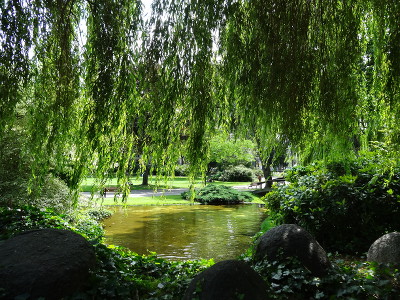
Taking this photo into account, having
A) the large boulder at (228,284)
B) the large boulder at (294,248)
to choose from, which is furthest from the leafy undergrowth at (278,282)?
the large boulder at (228,284)

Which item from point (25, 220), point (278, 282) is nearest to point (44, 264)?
point (278, 282)

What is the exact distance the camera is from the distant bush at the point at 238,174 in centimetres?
3257

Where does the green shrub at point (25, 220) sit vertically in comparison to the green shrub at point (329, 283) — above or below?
above

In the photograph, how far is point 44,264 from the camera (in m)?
3.48

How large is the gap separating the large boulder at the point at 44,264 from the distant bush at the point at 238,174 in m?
28.9

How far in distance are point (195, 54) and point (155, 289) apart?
313 centimetres

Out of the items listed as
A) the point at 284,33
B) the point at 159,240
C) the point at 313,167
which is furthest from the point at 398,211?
the point at 159,240

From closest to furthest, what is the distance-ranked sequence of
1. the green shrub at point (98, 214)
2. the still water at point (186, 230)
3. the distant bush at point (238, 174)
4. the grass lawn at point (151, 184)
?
the grass lawn at point (151, 184), the still water at point (186, 230), the green shrub at point (98, 214), the distant bush at point (238, 174)

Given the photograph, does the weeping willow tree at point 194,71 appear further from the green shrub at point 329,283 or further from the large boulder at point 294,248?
the green shrub at point 329,283

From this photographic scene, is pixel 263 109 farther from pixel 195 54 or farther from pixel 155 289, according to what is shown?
pixel 155 289

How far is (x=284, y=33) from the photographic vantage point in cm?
373

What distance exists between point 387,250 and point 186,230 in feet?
23.1

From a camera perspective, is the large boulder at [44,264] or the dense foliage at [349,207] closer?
the large boulder at [44,264]

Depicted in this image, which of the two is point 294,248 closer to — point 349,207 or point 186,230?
point 349,207
